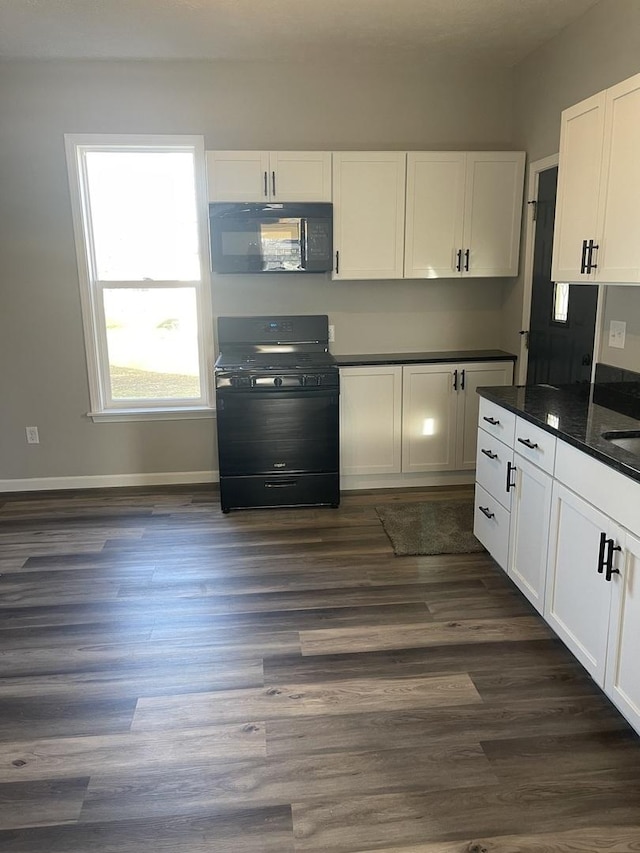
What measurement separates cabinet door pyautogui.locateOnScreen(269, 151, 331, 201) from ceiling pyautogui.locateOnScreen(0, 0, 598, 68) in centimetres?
58

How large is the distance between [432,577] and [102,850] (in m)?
1.83

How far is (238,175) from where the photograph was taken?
3799 mm

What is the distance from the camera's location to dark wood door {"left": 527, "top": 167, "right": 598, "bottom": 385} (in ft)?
10.7

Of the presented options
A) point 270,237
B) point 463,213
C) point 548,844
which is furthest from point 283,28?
point 548,844

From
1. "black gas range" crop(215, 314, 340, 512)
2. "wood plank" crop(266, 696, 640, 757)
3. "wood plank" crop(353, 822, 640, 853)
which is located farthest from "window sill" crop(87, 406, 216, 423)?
"wood plank" crop(353, 822, 640, 853)

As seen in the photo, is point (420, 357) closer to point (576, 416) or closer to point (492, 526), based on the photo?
point (492, 526)

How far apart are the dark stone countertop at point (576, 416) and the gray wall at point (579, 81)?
0.32 metres

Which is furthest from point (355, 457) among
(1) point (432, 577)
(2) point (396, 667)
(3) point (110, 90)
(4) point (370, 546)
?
(3) point (110, 90)

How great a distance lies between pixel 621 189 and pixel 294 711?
2240 mm

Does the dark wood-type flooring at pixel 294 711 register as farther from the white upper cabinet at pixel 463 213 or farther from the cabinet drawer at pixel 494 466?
the white upper cabinet at pixel 463 213

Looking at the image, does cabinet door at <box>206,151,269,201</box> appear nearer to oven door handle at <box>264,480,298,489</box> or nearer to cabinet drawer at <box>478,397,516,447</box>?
oven door handle at <box>264,480,298,489</box>

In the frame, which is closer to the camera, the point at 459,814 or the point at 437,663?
the point at 459,814

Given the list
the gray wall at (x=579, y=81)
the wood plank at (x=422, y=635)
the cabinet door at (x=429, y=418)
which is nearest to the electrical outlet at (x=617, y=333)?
the gray wall at (x=579, y=81)

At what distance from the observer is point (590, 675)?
2184 mm
